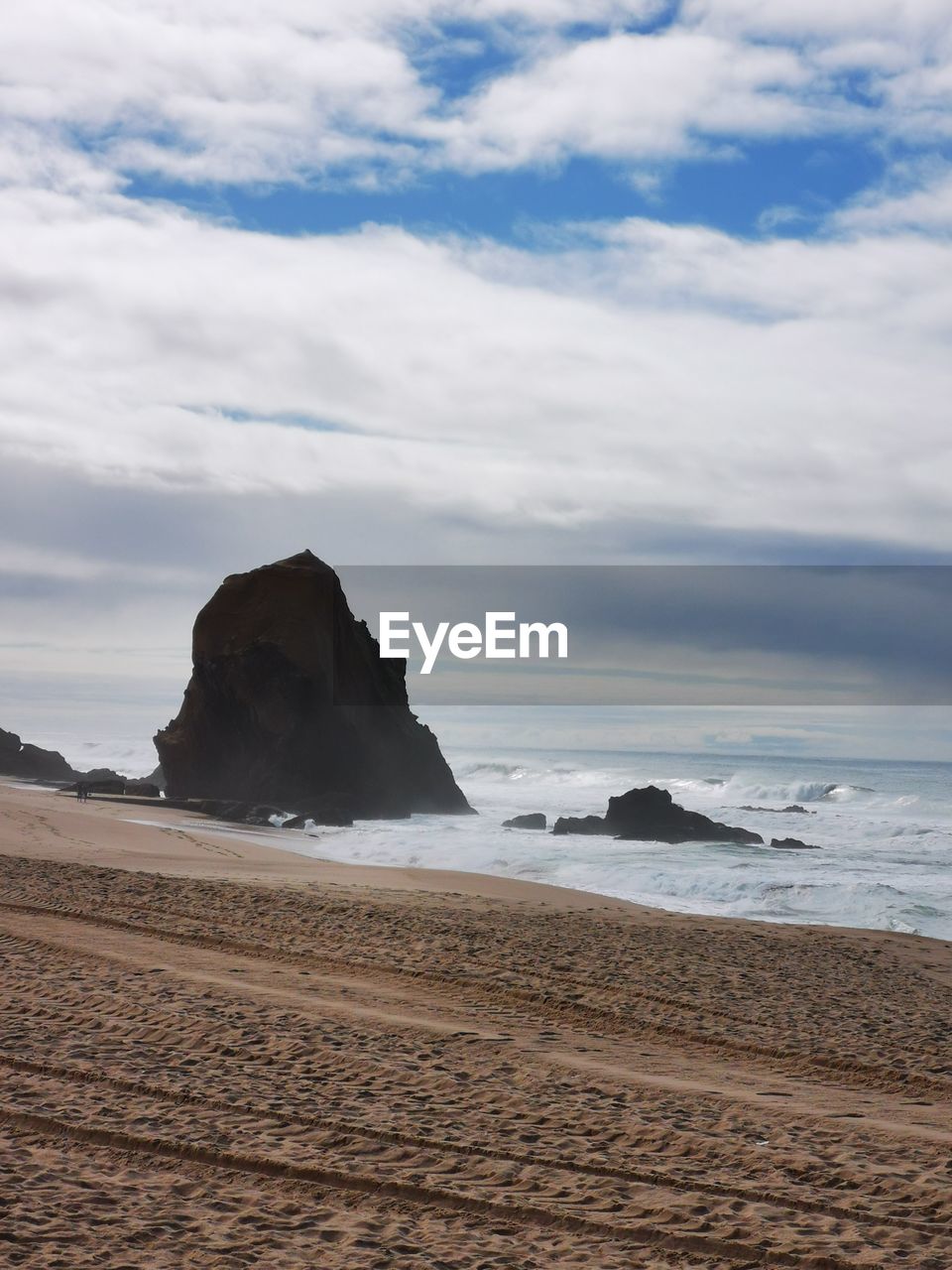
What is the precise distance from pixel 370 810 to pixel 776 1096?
3393cm

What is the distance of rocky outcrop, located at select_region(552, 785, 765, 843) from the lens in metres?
34.8

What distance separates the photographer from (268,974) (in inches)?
402

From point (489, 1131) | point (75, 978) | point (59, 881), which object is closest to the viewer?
point (489, 1131)

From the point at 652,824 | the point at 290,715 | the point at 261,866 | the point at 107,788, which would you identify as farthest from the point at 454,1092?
the point at 107,788

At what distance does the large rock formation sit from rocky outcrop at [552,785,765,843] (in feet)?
26.4

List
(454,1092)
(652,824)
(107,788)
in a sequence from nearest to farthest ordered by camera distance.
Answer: (454,1092)
(652,824)
(107,788)

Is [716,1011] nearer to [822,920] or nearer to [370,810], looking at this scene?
[822,920]

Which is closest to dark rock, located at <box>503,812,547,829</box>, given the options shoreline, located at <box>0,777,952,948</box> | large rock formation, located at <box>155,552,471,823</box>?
large rock formation, located at <box>155,552,471,823</box>

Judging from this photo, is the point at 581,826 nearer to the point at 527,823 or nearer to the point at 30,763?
the point at 527,823

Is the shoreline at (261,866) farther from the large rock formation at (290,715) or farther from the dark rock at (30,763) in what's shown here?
the dark rock at (30,763)

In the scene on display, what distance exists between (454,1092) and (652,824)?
97.4 ft

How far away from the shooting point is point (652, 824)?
35.9 meters

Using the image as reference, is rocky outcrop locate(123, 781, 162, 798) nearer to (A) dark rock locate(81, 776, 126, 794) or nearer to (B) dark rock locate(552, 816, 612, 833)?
(A) dark rock locate(81, 776, 126, 794)

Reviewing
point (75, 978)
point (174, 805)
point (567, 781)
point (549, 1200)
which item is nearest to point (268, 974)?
point (75, 978)
